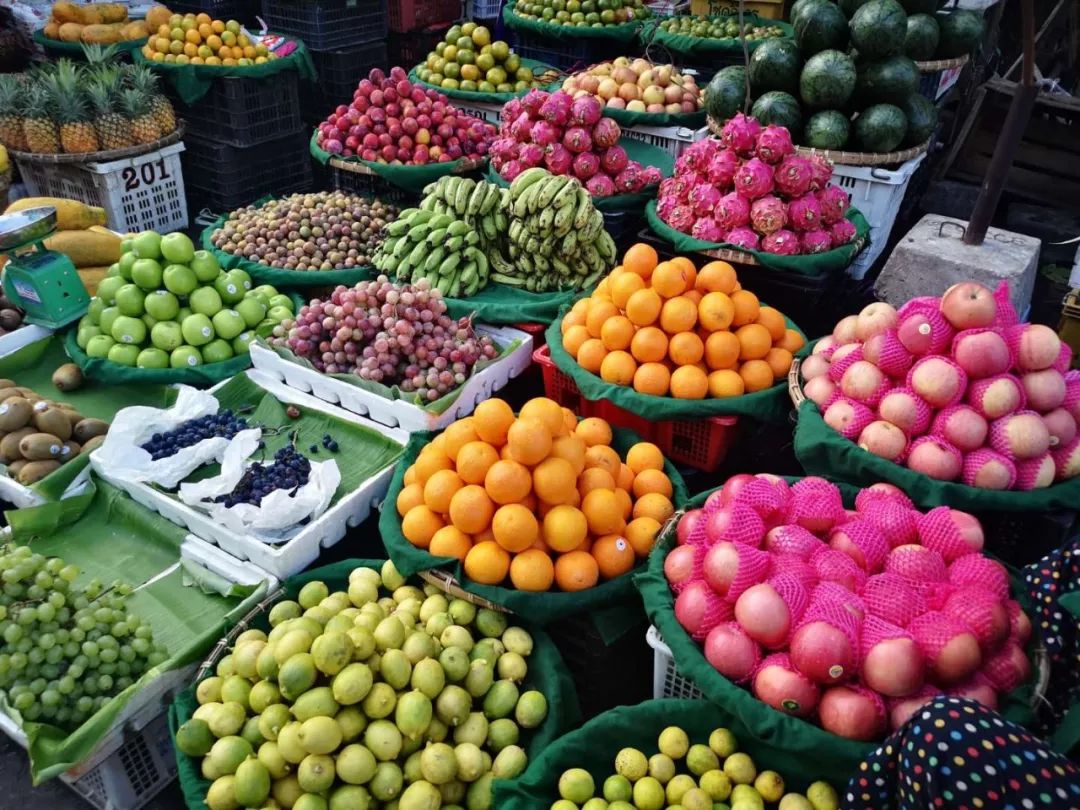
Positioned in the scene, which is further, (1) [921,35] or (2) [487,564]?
(1) [921,35]

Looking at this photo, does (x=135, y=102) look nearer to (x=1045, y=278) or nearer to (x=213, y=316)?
(x=213, y=316)

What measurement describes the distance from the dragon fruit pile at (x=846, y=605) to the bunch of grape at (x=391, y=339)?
4.39 ft

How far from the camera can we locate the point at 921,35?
4.68 meters

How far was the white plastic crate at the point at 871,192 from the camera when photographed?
4.12 metres

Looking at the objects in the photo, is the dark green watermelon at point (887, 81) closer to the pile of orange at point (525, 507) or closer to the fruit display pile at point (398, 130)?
the fruit display pile at point (398, 130)

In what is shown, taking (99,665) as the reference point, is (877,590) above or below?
above

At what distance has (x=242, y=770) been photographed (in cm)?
181

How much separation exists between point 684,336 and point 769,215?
983 millimetres

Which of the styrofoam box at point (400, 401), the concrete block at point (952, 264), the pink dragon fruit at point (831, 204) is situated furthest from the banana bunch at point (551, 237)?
the concrete block at point (952, 264)

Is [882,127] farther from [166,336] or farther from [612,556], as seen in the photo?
[166,336]

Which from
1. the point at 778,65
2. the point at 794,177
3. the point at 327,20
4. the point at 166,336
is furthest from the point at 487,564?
the point at 327,20

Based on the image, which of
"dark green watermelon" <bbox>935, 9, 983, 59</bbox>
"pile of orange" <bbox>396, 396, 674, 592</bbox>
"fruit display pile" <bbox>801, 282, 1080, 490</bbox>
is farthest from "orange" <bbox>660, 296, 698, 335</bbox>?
"dark green watermelon" <bbox>935, 9, 983, 59</bbox>

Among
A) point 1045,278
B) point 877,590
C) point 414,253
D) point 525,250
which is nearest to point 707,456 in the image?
point 877,590

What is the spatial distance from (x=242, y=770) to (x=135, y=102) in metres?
4.48
